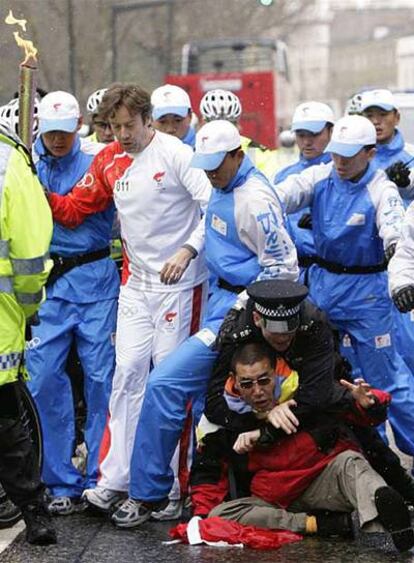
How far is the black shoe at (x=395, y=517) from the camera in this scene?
271 inches

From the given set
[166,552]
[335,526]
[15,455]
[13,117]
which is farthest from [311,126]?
[15,455]

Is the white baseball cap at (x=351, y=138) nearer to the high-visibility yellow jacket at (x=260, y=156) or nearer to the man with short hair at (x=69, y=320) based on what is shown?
the man with short hair at (x=69, y=320)

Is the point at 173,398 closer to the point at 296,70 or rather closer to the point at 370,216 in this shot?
the point at 370,216

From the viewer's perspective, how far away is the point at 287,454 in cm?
731

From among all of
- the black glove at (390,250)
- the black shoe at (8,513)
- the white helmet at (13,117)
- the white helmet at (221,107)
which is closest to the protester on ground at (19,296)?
the black shoe at (8,513)

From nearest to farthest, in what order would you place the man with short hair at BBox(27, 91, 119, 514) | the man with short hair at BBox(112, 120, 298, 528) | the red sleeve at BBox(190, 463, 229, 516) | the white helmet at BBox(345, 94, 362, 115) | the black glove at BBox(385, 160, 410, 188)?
the red sleeve at BBox(190, 463, 229, 516) < the man with short hair at BBox(112, 120, 298, 528) < the man with short hair at BBox(27, 91, 119, 514) < the black glove at BBox(385, 160, 410, 188) < the white helmet at BBox(345, 94, 362, 115)

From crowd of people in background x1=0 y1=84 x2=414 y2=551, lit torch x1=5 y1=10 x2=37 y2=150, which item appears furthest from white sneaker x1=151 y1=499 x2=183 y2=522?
lit torch x1=5 y1=10 x2=37 y2=150

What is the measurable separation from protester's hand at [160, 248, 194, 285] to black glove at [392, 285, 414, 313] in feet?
3.78

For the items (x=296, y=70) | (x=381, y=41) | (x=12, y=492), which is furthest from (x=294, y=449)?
(x=381, y=41)

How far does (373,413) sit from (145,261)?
4.82 ft

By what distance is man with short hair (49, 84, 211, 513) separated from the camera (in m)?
8.00

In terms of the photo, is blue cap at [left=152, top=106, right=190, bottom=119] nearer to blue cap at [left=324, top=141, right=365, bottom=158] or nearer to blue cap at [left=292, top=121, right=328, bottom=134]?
blue cap at [left=292, top=121, right=328, bottom=134]

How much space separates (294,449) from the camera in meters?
7.30

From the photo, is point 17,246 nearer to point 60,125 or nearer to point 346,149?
point 60,125
